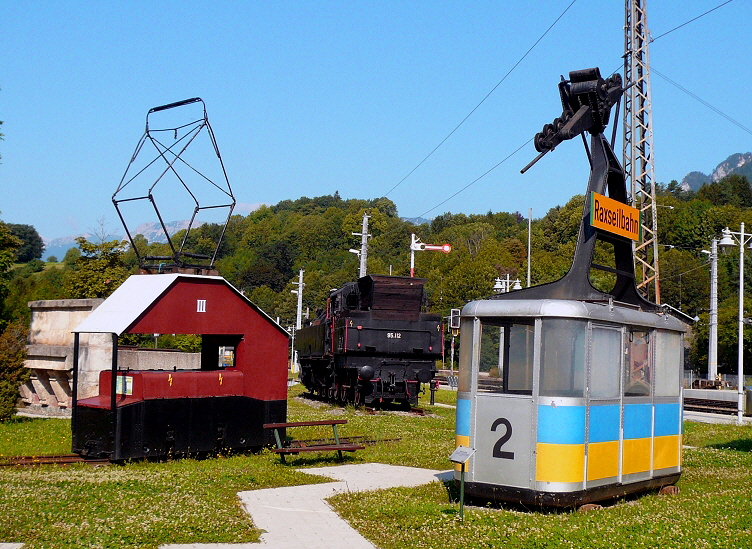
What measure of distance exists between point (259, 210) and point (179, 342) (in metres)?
125

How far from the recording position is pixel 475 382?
35.7 feet

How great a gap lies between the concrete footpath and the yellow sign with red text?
466 centimetres

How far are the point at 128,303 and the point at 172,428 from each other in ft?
7.35

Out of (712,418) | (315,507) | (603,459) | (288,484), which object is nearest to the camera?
(603,459)

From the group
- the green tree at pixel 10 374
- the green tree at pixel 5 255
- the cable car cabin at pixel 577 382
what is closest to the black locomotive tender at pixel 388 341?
the green tree at pixel 10 374

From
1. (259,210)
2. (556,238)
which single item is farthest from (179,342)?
(259,210)

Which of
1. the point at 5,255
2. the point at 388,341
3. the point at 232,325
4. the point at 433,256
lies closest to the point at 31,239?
the point at 433,256

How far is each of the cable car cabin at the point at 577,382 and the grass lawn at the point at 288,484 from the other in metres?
0.45

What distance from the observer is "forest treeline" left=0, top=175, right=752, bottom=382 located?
222ft

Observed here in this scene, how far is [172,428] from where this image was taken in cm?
1420

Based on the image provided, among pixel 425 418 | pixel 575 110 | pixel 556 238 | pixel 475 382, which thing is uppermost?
pixel 556 238

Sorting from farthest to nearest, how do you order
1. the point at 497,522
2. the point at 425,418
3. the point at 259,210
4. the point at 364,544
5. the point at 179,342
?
1. the point at 259,210
2. the point at 179,342
3. the point at 425,418
4. the point at 497,522
5. the point at 364,544

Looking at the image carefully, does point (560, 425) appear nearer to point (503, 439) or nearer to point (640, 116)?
point (503, 439)

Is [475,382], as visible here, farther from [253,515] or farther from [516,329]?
[253,515]
